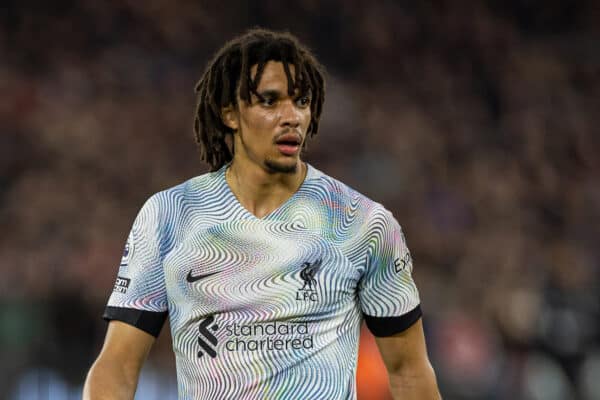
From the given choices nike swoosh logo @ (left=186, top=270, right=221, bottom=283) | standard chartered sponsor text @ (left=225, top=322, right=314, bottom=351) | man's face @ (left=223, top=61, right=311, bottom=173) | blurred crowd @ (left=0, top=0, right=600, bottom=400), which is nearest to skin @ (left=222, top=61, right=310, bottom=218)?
man's face @ (left=223, top=61, right=311, bottom=173)

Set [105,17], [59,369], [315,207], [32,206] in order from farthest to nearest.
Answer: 1. [105,17]
2. [32,206]
3. [59,369]
4. [315,207]

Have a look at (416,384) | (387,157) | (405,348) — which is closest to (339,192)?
(405,348)

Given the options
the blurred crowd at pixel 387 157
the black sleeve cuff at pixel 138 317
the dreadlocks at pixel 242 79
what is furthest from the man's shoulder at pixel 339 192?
the blurred crowd at pixel 387 157

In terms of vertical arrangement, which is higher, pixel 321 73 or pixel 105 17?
pixel 321 73

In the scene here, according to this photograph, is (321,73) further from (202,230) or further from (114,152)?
(114,152)

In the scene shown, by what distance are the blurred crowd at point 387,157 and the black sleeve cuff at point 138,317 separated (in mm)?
3589

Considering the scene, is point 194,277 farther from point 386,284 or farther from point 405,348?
point 405,348

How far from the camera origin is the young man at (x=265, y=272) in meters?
3.41

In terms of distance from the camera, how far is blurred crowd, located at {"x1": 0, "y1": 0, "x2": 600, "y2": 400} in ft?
26.6

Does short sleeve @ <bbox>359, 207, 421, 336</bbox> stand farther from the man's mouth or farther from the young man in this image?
the man's mouth

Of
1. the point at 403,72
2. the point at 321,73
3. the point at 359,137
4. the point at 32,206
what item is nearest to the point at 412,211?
the point at 359,137

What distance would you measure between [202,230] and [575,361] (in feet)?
16.8

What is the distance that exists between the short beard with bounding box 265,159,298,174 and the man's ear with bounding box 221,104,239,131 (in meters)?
0.20

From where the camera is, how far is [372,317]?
3.60 m
